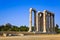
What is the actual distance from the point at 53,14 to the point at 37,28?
10.6 m

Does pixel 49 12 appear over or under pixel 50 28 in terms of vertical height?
over

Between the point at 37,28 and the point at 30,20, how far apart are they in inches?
243

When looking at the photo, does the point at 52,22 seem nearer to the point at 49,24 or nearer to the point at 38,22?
the point at 49,24

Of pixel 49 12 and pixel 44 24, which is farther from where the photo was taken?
pixel 49 12

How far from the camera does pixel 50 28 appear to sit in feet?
209

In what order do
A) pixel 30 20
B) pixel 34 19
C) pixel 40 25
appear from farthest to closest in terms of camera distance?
pixel 40 25
pixel 34 19
pixel 30 20

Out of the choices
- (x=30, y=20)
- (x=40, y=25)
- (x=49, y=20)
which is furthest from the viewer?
(x=49, y=20)

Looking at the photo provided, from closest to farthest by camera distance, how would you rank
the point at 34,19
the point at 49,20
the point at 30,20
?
the point at 30,20, the point at 34,19, the point at 49,20

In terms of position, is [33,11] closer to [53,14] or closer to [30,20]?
[30,20]

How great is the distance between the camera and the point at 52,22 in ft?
208

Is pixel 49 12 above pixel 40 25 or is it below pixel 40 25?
above

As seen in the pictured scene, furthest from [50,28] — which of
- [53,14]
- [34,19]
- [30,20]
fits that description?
[30,20]

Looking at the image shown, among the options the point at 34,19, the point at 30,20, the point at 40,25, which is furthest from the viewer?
the point at 40,25

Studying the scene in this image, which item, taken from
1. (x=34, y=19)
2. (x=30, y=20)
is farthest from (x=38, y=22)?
(x=30, y=20)
